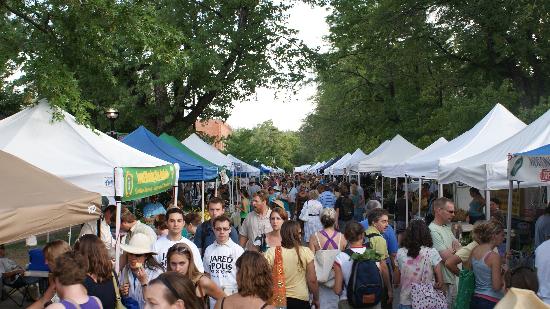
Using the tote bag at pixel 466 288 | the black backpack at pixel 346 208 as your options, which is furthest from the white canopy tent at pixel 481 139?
the tote bag at pixel 466 288

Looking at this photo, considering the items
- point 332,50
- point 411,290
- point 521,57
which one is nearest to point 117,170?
point 411,290

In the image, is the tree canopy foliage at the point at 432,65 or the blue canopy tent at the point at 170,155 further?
the tree canopy foliage at the point at 432,65

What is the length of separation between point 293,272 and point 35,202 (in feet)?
8.10

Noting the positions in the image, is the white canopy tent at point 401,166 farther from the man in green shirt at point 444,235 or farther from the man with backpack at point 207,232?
the man with backpack at point 207,232

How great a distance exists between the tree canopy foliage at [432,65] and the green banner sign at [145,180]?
11.9 metres

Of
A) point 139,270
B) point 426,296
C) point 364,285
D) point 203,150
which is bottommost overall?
point 426,296

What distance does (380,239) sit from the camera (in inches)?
269

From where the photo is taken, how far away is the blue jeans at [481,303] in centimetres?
527

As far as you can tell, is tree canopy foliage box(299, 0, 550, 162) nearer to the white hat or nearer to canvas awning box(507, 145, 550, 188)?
canvas awning box(507, 145, 550, 188)

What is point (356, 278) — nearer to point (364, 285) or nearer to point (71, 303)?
point (364, 285)

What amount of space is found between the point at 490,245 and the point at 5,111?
26.9 meters

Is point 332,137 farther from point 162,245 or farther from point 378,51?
point 162,245

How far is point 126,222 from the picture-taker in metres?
7.53

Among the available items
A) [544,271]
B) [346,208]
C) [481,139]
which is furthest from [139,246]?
[481,139]
